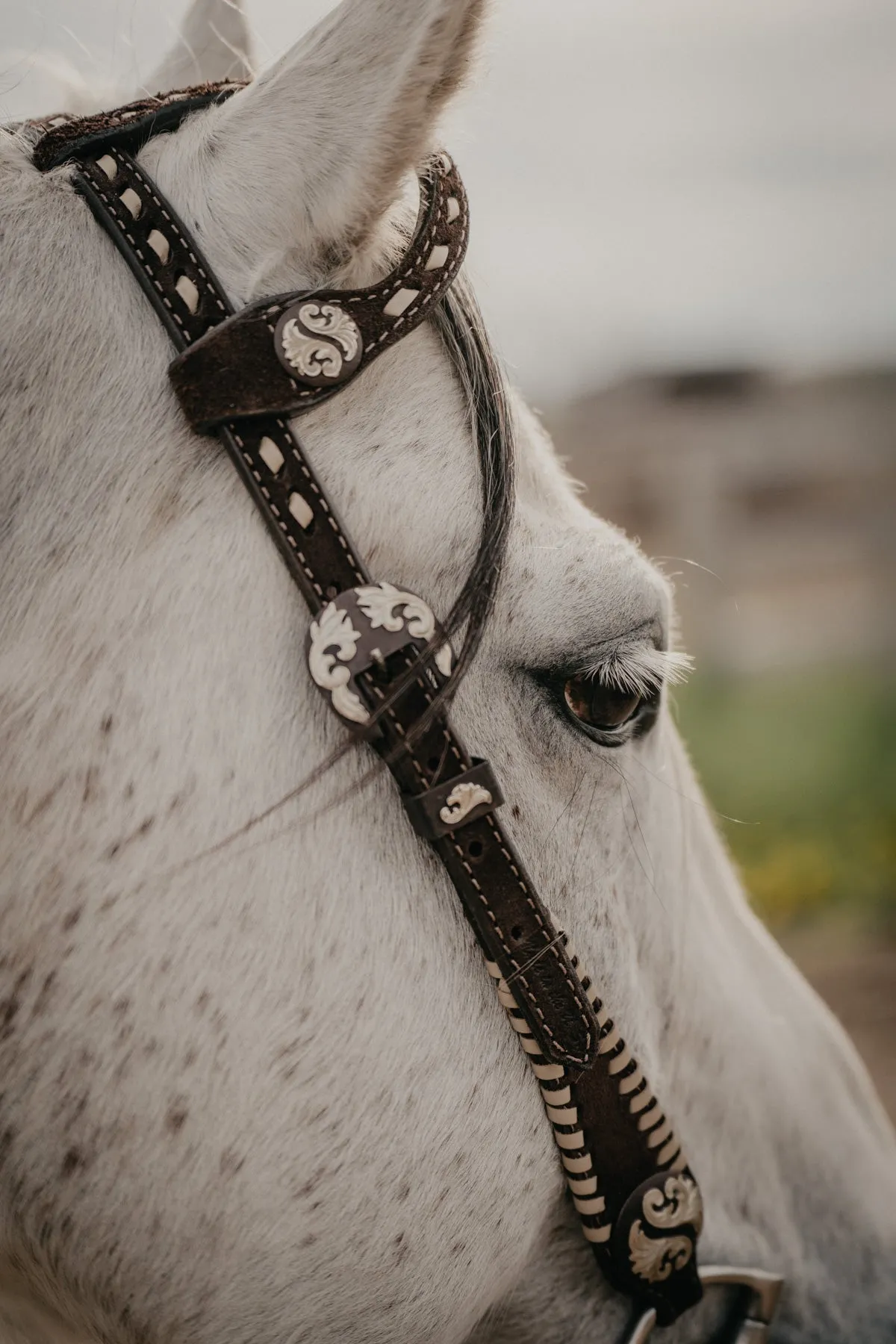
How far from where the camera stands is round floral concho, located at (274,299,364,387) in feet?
3.60

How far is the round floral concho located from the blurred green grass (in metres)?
2.56

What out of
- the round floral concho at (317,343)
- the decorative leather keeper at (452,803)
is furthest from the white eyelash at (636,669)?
the round floral concho at (317,343)

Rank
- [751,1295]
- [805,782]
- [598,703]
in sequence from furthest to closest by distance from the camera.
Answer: [805,782] → [751,1295] → [598,703]

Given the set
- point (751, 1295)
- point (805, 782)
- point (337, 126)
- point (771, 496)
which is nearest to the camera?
point (337, 126)

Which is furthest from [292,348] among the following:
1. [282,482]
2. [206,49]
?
[206,49]

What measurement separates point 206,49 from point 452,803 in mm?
1506

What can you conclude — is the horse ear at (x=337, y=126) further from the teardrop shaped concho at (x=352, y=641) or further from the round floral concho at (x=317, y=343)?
the teardrop shaped concho at (x=352, y=641)

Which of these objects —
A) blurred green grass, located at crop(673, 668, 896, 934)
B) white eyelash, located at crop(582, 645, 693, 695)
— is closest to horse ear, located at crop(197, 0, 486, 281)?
white eyelash, located at crop(582, 645, 693, 695)

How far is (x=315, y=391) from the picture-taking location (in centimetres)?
112

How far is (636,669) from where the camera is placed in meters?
1.28

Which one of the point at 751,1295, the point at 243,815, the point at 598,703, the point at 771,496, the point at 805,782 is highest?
the point at 243,815

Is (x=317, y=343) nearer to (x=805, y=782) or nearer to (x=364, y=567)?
(x=364, y=567)

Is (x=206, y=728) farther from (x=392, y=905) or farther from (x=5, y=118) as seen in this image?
(x=5, y=118)

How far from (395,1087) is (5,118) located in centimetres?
132
